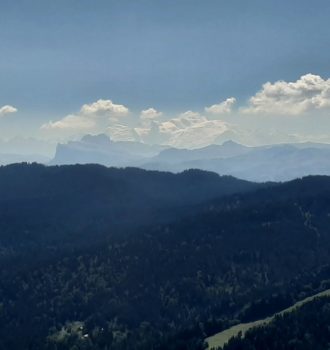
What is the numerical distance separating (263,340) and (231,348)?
1208 cm

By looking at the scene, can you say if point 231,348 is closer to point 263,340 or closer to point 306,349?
point 263,340

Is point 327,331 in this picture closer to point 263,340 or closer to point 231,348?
point 263,340

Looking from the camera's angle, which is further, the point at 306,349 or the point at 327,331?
the point at 327,331

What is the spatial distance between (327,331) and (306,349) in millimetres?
16561

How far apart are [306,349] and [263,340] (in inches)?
653

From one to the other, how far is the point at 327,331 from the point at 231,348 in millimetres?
36221

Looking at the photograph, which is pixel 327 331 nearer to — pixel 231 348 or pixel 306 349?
pixel 306 349

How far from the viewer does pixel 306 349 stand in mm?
186375

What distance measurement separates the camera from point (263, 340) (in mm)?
196625

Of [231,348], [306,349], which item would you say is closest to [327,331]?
[306,349]

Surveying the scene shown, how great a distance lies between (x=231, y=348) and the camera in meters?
196

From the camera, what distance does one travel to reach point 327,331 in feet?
651

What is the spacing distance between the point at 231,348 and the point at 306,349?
26.9m

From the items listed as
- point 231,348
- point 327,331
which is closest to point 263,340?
point 231,348
